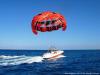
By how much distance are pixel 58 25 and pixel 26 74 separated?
1145 centimetres

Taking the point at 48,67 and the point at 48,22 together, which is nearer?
the point at 48,22

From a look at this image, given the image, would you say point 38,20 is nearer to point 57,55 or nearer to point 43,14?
point 43,14

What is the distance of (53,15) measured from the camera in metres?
39.7

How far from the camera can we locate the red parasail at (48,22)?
38625 millimetres

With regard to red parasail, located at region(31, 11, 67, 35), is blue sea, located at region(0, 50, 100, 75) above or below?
below

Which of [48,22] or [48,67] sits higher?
[48,22]

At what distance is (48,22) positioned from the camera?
40.1 metres

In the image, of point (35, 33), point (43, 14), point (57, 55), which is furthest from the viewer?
point (57, 55)

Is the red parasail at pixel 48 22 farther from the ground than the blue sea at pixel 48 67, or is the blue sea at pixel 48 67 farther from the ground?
the red parasail at pixel 48 22

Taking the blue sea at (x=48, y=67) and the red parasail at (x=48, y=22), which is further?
the blue sea at (x=48, y=67)

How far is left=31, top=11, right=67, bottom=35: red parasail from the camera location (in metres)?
38.6

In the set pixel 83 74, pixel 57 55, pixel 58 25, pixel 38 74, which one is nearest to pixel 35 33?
pixel 58 25

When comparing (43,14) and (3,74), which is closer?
(43,14)

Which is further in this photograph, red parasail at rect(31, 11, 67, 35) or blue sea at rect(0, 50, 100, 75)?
blue sea at rect(0, 50, 100, 75)
